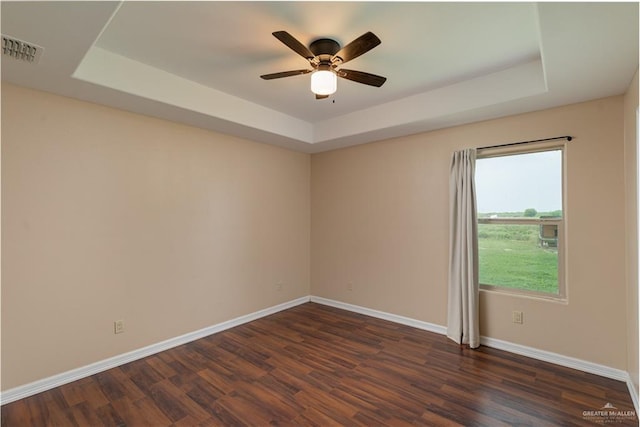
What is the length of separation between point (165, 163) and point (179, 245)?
0.91 meters

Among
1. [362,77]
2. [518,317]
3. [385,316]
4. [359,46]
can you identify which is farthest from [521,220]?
[359,46]

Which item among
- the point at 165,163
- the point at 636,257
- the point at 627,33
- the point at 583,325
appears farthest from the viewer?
the point at 165,163

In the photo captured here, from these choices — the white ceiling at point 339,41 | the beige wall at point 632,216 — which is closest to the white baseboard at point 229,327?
the beige wall at point 632,216

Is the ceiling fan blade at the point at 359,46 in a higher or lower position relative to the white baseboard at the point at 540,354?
higher

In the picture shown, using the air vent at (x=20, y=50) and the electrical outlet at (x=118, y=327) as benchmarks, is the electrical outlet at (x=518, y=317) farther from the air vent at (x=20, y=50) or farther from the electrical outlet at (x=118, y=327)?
the air vent at (x=20, y=50)

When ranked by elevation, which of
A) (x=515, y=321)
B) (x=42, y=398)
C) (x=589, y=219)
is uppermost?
(x=589, y=219)

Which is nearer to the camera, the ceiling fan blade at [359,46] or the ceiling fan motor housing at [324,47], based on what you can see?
the ceiling fan blade at [359,46]

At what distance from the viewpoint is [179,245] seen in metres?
3.33

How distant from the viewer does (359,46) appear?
1886mm

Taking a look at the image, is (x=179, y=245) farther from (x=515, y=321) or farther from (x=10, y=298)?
(x=515, y=321)

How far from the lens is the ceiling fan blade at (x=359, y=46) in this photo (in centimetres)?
177

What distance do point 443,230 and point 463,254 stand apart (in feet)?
1.33

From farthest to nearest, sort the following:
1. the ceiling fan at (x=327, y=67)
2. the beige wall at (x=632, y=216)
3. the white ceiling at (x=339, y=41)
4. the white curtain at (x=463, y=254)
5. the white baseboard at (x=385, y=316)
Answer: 1. the white baseboard at (x=385, y=316)
2. the white curtain at (x=463, y=254)
3. the beige wall at (x=632, y=216)
4. the ceiling fan at (x=327, y=67)
5. the white ceiling at (x=339, y=41)


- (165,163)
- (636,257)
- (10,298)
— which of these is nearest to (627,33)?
(636,257)
